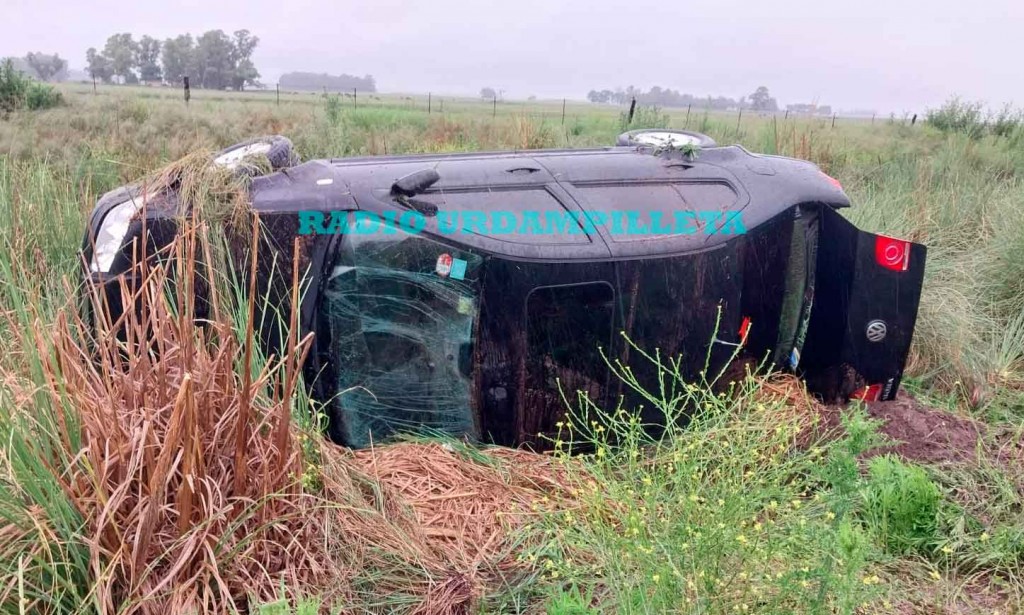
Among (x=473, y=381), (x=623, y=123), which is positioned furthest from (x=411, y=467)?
(x=623, y=123)

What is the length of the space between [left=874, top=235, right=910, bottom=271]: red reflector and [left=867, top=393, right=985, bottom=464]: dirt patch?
2.29ft

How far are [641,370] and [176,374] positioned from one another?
1.77m

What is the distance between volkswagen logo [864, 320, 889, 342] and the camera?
3336 mm

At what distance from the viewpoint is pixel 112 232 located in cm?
282

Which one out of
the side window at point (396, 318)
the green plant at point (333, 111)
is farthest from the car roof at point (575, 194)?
the green plant at point (333, 111)

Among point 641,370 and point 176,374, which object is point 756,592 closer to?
point 641,370

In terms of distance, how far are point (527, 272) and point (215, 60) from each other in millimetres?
64885

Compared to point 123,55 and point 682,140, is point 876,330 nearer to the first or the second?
point 682,140

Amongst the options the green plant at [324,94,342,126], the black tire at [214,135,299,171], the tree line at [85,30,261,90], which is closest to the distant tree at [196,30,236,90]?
the tree line at [85,30,261,90]

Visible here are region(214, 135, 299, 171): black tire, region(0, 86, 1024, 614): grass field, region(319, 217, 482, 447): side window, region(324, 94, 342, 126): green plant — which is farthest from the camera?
region(324, 94, 342, 126): green plant

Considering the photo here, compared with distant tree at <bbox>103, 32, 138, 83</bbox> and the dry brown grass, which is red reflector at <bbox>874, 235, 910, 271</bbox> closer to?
the dry brown grass

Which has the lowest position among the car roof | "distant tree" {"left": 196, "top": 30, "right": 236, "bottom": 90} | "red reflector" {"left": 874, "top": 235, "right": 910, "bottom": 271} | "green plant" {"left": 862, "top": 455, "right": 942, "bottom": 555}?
"green plant" {"left": 862, "top": 455, "right": 942, "bottom": 555}

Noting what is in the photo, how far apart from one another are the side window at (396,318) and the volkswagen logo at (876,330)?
1.89 m

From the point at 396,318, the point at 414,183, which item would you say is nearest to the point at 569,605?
the point at 396,318
